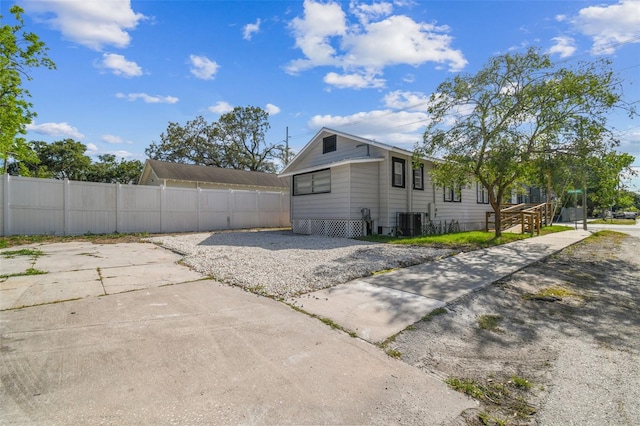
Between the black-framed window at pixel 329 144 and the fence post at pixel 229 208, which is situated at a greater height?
the black-framed window at pixel 329 144

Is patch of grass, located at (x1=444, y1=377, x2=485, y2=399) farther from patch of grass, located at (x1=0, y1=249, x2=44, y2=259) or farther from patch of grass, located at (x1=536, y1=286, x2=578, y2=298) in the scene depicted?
patch of grass, located at (x1=0, y1=249, x2=44, y2=259)

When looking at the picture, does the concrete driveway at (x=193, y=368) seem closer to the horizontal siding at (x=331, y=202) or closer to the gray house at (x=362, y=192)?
the horizontal siding at (x=331, y=202)

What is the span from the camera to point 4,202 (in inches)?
435

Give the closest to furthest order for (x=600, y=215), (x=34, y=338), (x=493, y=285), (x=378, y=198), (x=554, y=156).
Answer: (x=34, y=338)
(x=493, y=285)
(x=554, y=156)
(x=378, y=198)
(x=600, y=215)

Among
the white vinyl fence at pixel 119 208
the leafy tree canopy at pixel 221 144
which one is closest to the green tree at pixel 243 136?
the leafy tree canopy at pixel 221 144

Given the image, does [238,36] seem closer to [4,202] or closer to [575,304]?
[4,202]

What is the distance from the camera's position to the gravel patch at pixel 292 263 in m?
5.19

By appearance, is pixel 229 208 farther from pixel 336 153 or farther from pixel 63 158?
pixel 63 158

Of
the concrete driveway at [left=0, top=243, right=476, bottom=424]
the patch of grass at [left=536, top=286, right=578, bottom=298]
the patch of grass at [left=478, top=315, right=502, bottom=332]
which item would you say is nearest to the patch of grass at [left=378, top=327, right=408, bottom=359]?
the concrete driveway at [left=0, top=243, right=476, bottom=424]

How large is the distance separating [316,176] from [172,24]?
773cm

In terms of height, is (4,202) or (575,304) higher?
(4,202)

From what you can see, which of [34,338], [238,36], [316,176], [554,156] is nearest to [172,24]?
[238,36]

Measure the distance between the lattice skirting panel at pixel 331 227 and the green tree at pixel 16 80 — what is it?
9.99 m

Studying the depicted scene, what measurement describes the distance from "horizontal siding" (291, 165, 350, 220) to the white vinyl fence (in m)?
3.83
